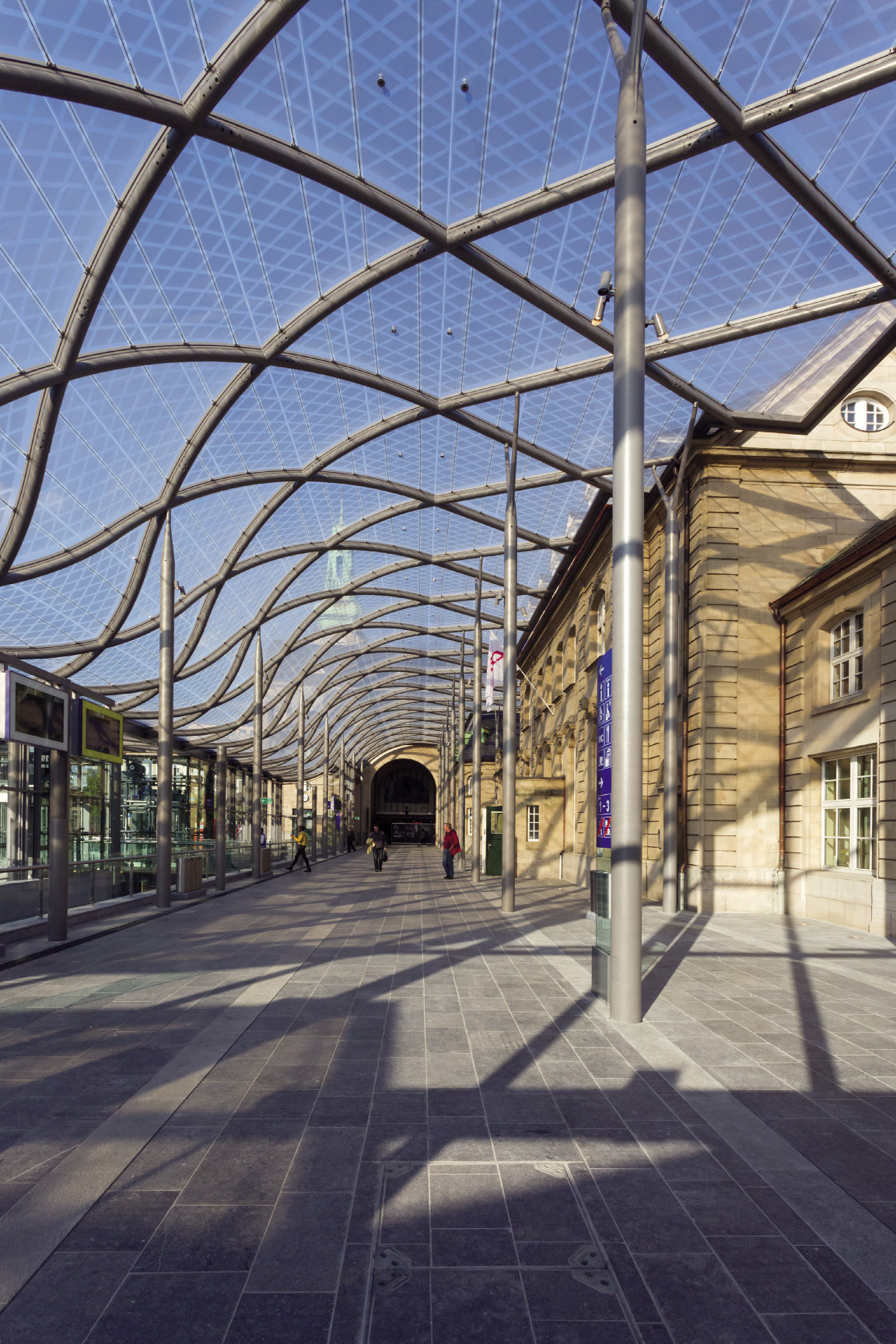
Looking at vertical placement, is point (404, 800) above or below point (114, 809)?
below

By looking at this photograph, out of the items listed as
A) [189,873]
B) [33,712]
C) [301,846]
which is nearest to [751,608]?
[189,873]

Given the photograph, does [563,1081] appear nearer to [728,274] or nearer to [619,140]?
[619,140]

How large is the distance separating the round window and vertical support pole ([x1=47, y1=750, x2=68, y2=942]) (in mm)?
17848

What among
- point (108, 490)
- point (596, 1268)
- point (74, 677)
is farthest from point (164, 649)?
point (74, 677)

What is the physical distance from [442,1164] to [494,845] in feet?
85.0

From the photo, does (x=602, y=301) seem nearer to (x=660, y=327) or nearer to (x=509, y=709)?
(x=660, y=327)

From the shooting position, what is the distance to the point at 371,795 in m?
128

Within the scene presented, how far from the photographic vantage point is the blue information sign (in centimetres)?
956

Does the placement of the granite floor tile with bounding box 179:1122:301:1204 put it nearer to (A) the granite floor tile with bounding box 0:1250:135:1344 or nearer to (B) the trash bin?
(A) the granite floor tile with bounding box 0:1250:135:1344

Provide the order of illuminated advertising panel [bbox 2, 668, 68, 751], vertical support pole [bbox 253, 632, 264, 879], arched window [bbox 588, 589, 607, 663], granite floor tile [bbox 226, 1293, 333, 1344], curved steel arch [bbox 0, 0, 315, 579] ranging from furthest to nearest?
vertical support pole [bbox 253, 632, 264, 879]
arched window [bbox 588, 589, 607, 663]
curved steel arch [bbox 0, 0, 315, 579]
illuminated advertising panel [bbox 2, 668, 68, 751]
granite floor tile [bbox 226, 1293, 333, 1344]

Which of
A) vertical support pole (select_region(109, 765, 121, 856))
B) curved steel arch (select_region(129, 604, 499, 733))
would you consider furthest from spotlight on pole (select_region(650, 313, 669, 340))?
curved steel arch (select_region(129, 604, 499, 733))

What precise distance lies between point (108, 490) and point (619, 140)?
2024 cm

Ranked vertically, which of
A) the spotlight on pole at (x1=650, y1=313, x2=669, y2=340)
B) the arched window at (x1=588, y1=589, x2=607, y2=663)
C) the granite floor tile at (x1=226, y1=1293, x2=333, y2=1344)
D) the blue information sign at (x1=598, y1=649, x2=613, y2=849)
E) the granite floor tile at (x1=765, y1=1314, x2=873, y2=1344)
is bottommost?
the granite floor tile at (x1=765, y1=1314, x2=873, y2=1344)

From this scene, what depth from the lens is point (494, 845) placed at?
1203 inches
